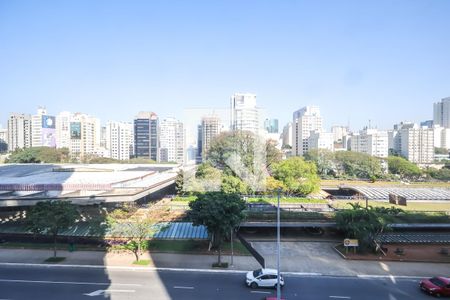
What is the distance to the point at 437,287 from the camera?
18562mm

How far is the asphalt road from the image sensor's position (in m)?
18.4

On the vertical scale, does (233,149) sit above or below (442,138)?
below

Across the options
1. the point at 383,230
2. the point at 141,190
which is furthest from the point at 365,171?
the point at 141,190

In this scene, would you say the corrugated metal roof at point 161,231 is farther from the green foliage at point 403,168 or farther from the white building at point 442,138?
the white building at point 442,138

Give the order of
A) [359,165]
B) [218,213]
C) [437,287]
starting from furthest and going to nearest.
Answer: [359,165] < [218,213] < [437,287]

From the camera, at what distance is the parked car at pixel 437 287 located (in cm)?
1841

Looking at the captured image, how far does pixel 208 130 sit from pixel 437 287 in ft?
143

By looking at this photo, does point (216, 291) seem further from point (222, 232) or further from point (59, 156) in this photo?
point (59, 156)

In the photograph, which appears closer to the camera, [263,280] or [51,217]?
[263,280]

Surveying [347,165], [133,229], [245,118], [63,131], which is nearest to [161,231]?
[133,229]

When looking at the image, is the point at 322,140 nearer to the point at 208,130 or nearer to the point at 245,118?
the point at 245,118

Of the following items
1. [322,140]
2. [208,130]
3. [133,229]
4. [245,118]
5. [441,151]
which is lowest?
[133,229]

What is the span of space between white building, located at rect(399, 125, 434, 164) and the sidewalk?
139 meters

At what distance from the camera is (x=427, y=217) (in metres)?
32.0
